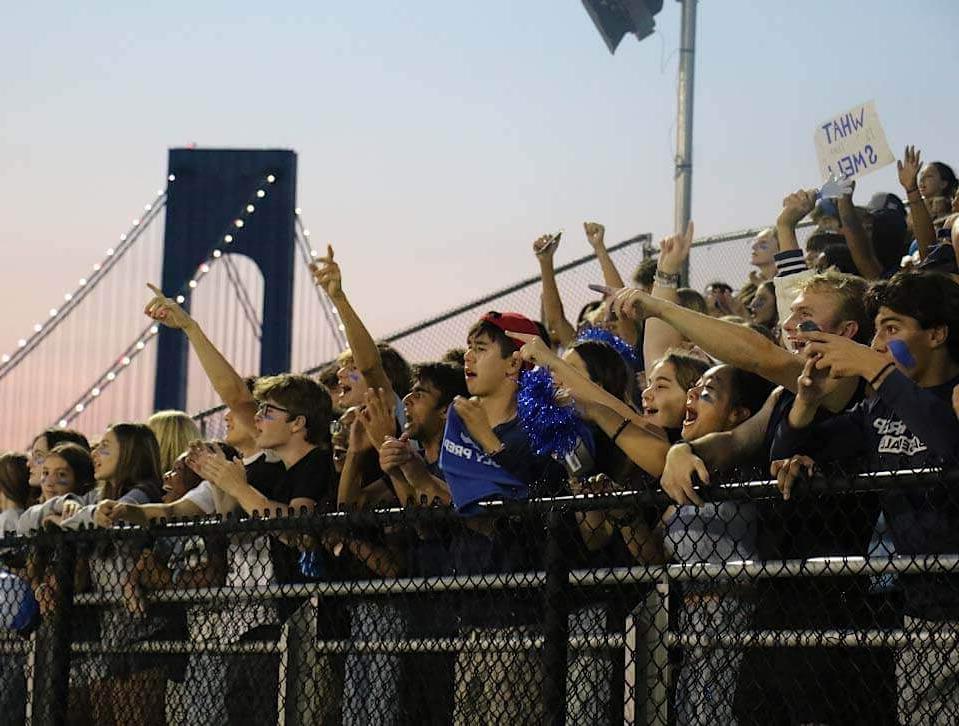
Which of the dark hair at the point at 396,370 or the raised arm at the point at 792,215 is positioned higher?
the raised arm at the point at 792,215

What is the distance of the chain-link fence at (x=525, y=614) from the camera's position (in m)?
3.25

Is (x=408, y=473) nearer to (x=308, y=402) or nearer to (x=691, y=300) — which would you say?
(x=308, y=402)

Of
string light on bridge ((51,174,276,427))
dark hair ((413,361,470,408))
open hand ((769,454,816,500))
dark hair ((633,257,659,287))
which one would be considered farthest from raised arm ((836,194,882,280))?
string light on bridge ((51,174,276,427))

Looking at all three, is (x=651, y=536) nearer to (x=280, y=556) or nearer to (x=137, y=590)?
(x=280, y=556)

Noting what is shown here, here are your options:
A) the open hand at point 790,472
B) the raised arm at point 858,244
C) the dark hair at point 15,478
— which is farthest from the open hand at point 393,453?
the dark hair at point 15,478

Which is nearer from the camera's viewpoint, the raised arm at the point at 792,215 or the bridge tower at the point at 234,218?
the raised arm at the point at 792,215

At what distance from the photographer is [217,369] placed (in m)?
5.63

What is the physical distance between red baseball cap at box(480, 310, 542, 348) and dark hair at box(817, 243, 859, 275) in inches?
76.8

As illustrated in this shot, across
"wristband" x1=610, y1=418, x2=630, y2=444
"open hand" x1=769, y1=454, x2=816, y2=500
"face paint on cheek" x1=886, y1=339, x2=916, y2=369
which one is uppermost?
"face paint on cheek" x1=886, y1=339, x2=916, y2=369

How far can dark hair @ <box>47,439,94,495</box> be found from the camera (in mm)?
6113

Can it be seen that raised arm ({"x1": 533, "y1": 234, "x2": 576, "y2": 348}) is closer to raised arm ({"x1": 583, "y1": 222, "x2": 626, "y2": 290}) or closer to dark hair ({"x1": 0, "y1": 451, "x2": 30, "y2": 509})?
raised arm ({"x1": 583, "y1": 222, "x2": 626, "y2": 290})

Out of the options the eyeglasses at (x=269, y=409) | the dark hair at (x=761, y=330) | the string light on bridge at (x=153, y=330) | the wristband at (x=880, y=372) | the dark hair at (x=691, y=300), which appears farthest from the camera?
the string light on bridge at (x=153, y=330)

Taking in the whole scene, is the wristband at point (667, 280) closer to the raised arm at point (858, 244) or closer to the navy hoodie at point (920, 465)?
the raised arm at point (858, 244)

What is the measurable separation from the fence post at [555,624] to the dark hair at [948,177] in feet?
11.9
